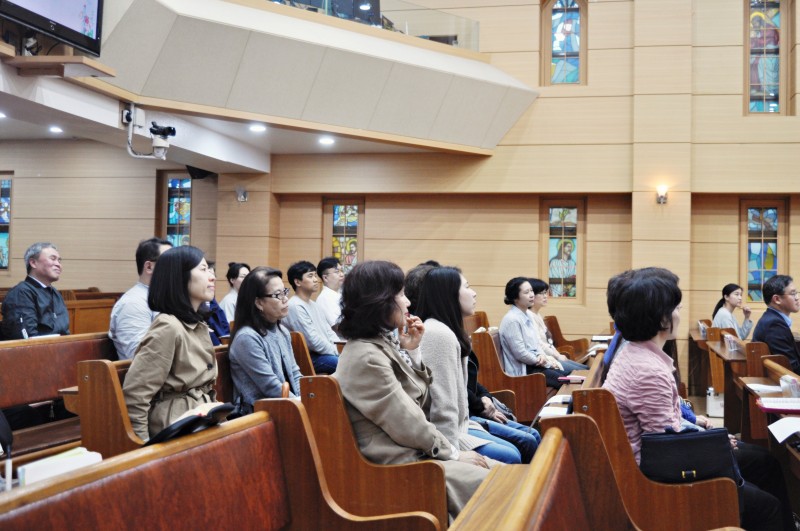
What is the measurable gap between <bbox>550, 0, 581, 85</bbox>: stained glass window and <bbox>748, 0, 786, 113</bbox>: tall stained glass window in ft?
6.71

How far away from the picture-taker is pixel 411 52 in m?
8.00

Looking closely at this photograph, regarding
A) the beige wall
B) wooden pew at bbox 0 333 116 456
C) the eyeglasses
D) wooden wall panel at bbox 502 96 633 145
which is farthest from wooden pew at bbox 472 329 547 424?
the beige wall

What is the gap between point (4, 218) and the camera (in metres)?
10.4

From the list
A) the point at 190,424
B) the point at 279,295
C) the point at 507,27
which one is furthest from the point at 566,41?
the point at 190,424

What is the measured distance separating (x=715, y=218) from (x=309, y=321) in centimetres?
583

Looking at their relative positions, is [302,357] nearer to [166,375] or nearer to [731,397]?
[166,375]

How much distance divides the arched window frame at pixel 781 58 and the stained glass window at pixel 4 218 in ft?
32.7

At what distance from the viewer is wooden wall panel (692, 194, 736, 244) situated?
29.2ft

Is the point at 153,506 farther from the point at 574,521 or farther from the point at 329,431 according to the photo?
the point at 329,431

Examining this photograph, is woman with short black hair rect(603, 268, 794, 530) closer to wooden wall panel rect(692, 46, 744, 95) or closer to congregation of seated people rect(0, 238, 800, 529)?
congregation of seated people rect(0, 238, 800, 529)

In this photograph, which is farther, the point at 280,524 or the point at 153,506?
the point at 280,524

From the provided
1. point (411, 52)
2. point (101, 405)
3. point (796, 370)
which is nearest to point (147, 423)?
point (101, 405)

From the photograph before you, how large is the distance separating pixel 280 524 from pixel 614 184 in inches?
304

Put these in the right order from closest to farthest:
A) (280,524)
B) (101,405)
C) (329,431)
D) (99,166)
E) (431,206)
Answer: (280,524), (329,431), (101,405), (431,206), (99,166)
